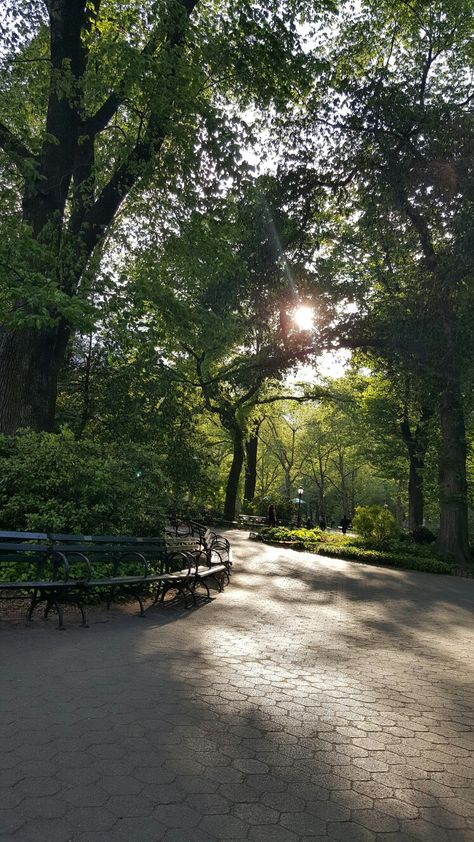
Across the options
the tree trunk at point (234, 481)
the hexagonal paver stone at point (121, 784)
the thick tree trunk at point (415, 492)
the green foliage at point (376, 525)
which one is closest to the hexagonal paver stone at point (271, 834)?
the hexagonal paver stone at point (121, 784)

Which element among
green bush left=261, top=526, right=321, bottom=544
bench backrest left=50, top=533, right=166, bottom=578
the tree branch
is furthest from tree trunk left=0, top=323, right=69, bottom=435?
green bush left=261, top=526, right=321, bottom=544

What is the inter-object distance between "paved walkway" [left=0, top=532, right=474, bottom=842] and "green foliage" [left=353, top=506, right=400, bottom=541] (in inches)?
510

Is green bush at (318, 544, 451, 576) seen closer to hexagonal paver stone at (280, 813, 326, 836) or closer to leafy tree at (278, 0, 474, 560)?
leafy tree at (278, 0, 474, 560)

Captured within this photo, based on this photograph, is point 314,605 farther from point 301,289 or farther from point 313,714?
point 301,289

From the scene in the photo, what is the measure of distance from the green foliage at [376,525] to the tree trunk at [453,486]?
1819 mm

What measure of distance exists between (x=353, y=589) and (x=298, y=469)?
153ft

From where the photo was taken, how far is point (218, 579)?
33.5 ft

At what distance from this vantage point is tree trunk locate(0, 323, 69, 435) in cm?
966

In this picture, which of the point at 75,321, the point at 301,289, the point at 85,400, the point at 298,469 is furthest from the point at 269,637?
the point at 298,469

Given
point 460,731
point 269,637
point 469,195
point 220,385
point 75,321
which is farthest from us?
point 220,385

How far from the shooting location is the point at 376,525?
1969 centimetres

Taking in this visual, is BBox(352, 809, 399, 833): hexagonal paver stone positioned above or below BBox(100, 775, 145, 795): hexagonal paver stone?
below

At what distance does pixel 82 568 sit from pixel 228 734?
4.40 m

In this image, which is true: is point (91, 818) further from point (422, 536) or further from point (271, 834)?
point (422, 536)
